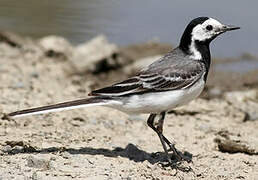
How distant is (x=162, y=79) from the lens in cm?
730

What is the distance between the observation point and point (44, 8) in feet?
49.2

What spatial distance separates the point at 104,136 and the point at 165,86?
1.27 metres

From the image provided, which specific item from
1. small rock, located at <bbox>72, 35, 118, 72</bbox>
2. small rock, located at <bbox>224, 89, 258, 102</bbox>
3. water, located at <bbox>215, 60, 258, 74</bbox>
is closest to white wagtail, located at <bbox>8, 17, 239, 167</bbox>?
small rock, located at <bbox>224, 89, 258, 102</bbox>

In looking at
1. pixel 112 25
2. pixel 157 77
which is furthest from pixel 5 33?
pixel 157 77

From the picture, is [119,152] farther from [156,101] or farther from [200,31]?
[200,31]

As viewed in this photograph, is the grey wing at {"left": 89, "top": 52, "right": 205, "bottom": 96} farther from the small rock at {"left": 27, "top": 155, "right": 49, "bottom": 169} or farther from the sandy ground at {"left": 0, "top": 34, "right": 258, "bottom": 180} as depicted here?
the small rock at {"left": 27, "top": 155, "right": 49, "bottom": 169}

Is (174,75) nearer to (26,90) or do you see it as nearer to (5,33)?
(26,90)

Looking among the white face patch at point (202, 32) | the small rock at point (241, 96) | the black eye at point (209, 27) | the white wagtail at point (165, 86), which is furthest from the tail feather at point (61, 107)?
the small rock at point (241, 96)

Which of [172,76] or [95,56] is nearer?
[172,76]

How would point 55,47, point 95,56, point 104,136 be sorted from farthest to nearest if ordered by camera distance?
1. point 55,47
2. point 95,56
3. point 104,136

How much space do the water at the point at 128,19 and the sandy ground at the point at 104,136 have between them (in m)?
2.91

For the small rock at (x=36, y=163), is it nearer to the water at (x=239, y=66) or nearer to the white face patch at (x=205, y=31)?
the white face patch at (x=205, y=31)

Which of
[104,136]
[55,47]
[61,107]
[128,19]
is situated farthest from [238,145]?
[128,19]

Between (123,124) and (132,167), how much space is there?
178 cm
